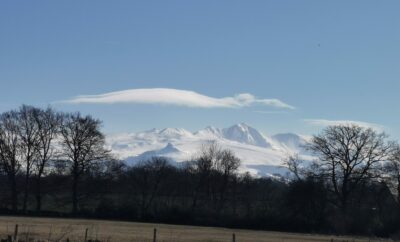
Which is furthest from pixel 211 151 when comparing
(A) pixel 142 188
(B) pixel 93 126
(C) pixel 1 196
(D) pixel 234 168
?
(C) pixel 1 196

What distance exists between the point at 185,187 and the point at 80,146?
21.8m

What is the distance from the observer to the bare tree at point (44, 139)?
3866 inches

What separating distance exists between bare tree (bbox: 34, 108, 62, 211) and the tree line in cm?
15

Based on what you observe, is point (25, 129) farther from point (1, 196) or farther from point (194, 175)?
point (194, 175)

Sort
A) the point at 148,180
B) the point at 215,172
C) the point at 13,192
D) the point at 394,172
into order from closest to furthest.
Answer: the point at 394,172 < the point at 13,192 < the point at 148,180 < the point at 215,172

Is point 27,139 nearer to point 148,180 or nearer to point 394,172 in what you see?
point 148,180

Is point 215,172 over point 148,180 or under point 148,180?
over

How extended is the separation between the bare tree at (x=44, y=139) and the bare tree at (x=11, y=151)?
118 inches

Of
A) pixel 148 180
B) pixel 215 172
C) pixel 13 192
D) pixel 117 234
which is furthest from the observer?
pixel 215 172

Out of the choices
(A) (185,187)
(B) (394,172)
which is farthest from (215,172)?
(B) (394,172)

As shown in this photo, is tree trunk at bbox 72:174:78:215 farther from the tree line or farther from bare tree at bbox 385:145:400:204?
bare tree at bbox 385:145:400:204

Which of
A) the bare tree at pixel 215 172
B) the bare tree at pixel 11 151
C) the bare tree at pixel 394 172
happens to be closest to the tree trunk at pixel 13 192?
the bare tree at pixel 11 151

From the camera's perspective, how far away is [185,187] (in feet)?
363

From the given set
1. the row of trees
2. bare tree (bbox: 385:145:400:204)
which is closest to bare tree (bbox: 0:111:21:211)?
the row of trees
